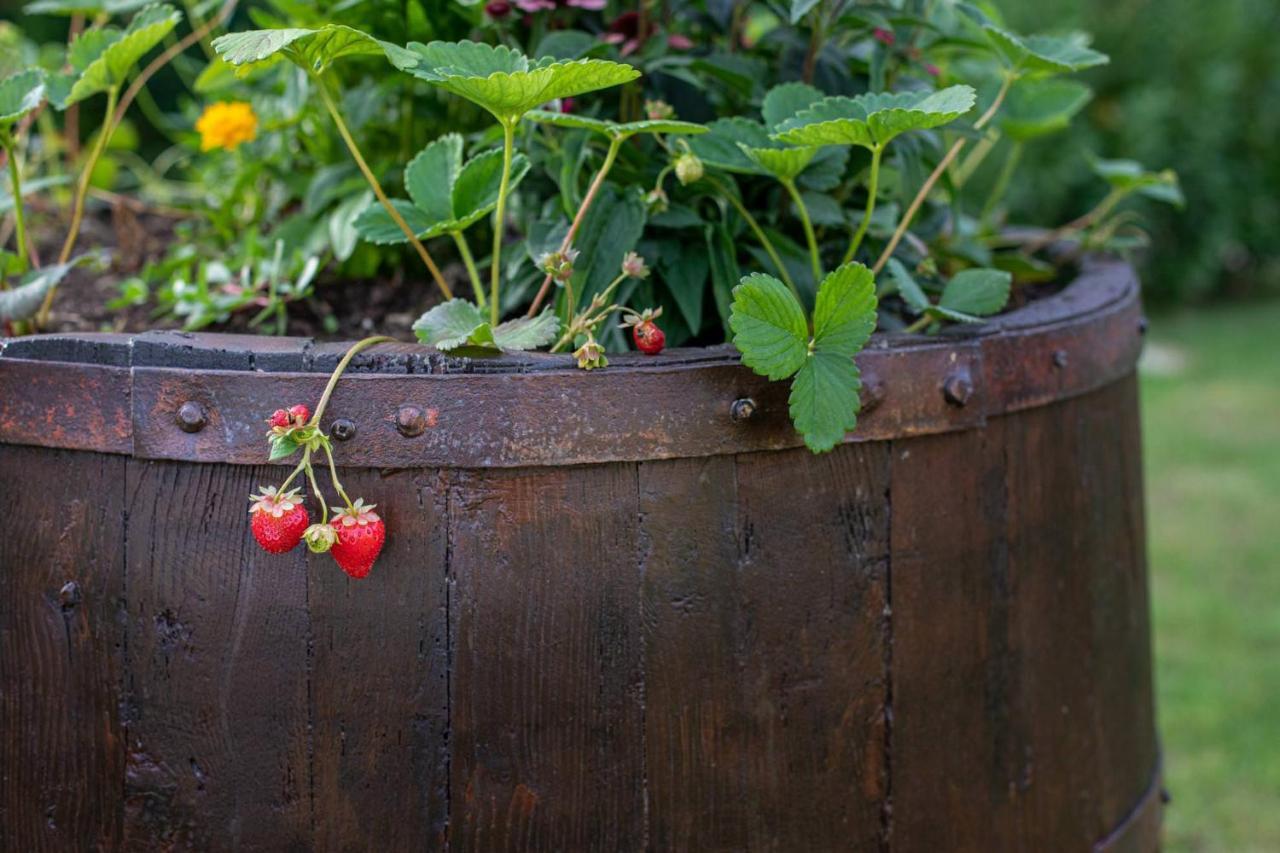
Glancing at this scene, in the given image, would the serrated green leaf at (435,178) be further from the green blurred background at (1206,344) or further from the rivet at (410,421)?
the green blurred background at (1206,344)

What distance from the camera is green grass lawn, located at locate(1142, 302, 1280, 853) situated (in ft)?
6.82

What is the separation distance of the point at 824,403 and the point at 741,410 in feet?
0.18

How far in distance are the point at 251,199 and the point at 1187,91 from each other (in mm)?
4104

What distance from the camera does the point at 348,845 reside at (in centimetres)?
87

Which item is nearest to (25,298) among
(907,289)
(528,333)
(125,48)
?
(125,48)

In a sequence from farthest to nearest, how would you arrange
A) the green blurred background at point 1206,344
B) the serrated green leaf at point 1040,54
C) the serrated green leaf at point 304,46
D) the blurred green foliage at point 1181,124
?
the blurred green foliage at point 1181,124, the green blurred background at point 1206,344, the serrated green leaf at point 1040,54, the serrated green leaf at point 304,46

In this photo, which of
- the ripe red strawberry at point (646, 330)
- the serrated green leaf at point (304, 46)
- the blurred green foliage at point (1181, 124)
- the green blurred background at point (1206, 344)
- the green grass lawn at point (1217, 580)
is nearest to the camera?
the serrated green leaf at point (304, 46)

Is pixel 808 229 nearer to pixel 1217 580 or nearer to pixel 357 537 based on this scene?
pixel 357 537

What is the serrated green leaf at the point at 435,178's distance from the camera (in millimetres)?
970

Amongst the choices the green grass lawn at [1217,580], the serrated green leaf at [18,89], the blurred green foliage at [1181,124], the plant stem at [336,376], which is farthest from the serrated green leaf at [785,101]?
the blurred green foliage at [1181,124]

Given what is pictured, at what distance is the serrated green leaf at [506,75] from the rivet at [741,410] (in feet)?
0.69

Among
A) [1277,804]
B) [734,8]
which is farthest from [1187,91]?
[734,8]

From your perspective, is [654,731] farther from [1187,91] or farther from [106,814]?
[1187,91]

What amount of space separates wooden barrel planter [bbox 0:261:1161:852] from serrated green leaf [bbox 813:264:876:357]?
0.05 meters
